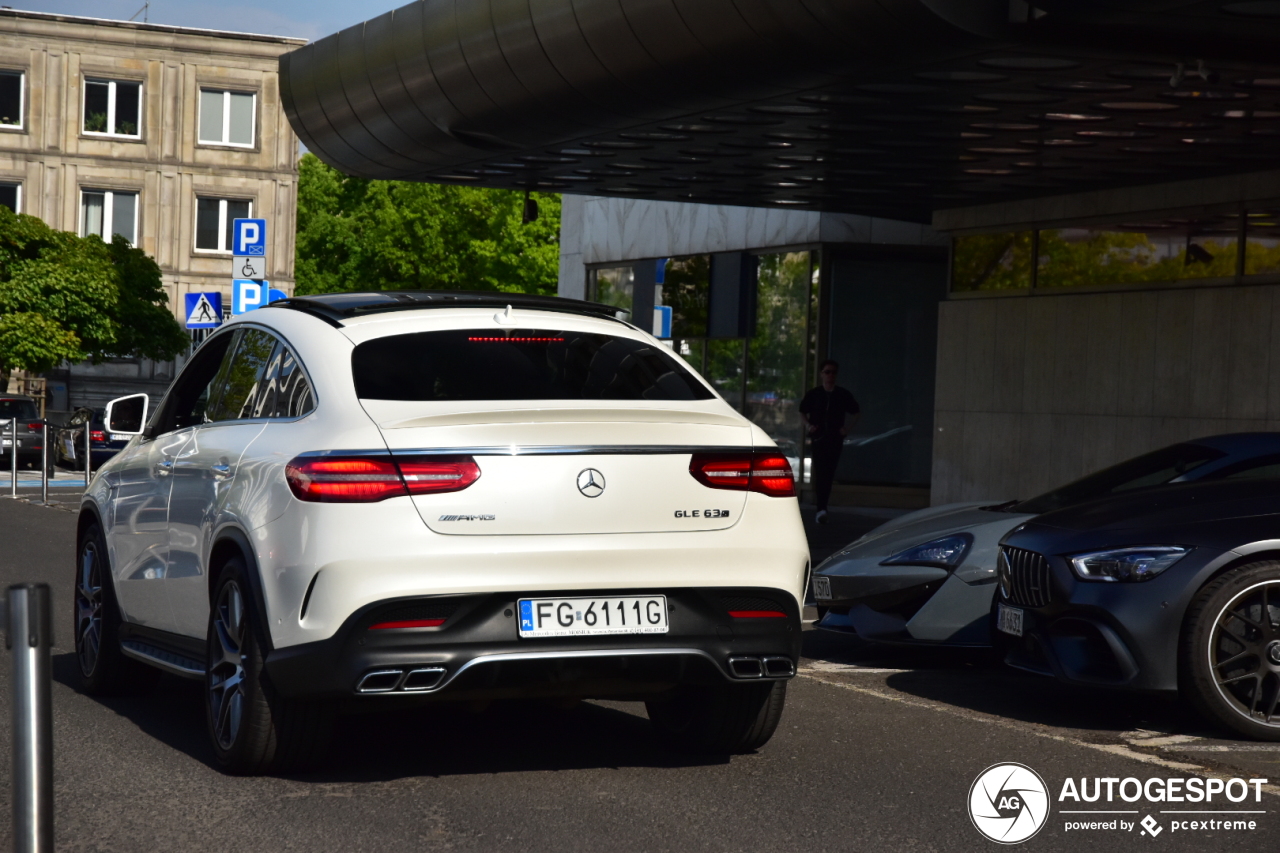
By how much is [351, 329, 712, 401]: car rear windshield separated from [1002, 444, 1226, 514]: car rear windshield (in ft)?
9.61

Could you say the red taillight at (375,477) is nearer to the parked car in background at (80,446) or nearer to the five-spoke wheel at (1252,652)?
the five-spoke wheel at (1252,652)

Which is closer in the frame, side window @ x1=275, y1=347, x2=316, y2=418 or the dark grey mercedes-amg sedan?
side window @ x1=275, y1=347, x2=316, y2=418

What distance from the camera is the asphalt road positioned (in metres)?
4.75

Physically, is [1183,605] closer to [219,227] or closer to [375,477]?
[375,477]

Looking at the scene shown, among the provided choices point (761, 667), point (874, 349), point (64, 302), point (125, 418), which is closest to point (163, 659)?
point (125, 418)

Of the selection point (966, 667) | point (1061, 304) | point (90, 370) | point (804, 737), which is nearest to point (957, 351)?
Answer: point (1061, 304)

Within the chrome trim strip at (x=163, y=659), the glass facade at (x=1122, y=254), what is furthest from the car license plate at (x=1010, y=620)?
the glass facade at (x=1122, y=254)

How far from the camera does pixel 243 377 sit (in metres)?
6.24

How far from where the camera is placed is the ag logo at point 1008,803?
491cm

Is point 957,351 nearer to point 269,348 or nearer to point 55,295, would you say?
point 269,348

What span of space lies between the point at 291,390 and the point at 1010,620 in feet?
10.7

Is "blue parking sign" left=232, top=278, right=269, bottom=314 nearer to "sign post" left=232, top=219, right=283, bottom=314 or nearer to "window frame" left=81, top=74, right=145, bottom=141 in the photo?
"sign post" left=232, top=219, right=283, bottom=314

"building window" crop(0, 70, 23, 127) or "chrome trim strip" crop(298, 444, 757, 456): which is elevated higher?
"building window" crop(0, 70, 23, 127)

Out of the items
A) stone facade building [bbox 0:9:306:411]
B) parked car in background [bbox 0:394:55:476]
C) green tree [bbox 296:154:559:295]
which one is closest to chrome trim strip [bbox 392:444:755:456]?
parked car in background [bbox 0:394:55:476]
